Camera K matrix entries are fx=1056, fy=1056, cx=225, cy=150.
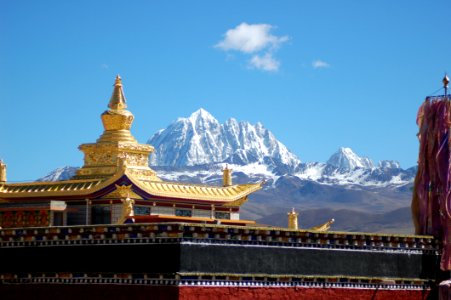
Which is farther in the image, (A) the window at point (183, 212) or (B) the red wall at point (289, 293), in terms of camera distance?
(A) the window at point (183, 212)

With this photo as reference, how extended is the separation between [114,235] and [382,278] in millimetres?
8616

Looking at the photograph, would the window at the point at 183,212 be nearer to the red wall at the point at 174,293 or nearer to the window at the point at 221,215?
the window at the point at 221,215

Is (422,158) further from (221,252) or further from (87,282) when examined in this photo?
(87,282)

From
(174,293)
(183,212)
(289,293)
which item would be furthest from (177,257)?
(183,212)

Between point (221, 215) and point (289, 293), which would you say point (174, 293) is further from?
point (221, 215)

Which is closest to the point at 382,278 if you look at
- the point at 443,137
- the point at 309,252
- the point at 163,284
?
the point at 309,252

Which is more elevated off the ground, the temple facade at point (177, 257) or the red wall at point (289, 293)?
the temple facade at point (177, 257)

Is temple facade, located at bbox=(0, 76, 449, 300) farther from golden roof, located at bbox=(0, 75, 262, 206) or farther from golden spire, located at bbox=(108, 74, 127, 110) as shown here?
golden spire, located at bbox=(108, 74, 127, 110)

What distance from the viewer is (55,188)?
3875 centimetres

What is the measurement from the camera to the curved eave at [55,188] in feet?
123

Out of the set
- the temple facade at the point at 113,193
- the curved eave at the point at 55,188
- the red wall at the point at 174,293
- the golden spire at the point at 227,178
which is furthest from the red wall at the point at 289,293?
the golden spire at the point at 227,178

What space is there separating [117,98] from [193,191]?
503cm

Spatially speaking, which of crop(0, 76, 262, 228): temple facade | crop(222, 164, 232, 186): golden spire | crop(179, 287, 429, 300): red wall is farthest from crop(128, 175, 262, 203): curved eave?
crop(179, 287, 429, 300): red wall

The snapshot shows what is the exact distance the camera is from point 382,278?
3228 centimetres
